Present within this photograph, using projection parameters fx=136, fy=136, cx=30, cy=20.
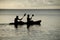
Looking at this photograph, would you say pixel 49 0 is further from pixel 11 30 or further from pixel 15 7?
pixel 11 30

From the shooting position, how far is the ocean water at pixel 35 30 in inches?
72.9

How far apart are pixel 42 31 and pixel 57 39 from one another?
9.0 inches

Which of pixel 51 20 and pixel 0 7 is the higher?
pixel 0 7

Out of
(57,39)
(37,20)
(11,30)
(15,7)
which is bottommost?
(57,39)

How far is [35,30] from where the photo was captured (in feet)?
6.20

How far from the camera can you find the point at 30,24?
1898mm

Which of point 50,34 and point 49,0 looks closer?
point 50,34

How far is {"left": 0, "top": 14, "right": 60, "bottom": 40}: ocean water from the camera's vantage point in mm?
1853

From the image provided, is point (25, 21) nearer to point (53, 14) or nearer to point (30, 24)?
point (30, 24)

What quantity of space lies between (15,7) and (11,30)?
0.34m

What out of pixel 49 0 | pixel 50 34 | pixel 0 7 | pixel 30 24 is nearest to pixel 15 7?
pixel 0 7

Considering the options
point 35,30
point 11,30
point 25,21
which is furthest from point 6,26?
point 35,30

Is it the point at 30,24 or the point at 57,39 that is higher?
the point at 30,24

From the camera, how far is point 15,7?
77.9 inches
